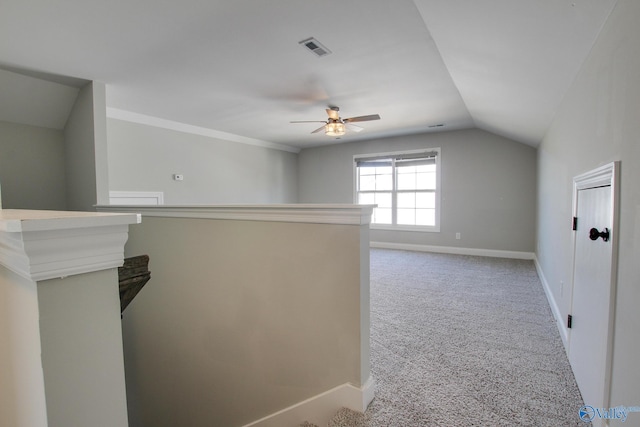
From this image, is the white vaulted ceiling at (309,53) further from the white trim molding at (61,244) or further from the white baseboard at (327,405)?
the white baseboard at (327,405)

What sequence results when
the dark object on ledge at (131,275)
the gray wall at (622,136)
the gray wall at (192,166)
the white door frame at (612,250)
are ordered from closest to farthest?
the dark object on ledge at (131,275) < the gray wall at (622,136) < the white door frame at (612,250) < the gray wall at (192,166)

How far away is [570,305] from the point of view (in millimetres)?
2141

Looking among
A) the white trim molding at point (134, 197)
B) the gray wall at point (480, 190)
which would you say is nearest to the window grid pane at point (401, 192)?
the gray wall at point (480, 190)

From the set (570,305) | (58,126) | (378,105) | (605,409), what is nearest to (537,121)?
(378,105)

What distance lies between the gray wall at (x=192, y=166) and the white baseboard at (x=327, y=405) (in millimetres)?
3840

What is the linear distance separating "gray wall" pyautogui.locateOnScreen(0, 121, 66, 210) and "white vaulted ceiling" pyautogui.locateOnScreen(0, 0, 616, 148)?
0.86 metres

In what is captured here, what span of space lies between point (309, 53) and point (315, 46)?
14cm

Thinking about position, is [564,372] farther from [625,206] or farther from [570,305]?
[625,206]

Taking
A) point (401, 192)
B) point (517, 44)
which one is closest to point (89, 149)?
point (517, 44)

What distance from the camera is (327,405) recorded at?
1.64m

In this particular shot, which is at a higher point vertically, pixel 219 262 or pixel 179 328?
pixel 219 262

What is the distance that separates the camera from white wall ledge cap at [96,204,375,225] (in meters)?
1.54

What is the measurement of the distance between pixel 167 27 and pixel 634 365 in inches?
128

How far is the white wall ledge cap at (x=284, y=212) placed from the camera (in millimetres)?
1538
